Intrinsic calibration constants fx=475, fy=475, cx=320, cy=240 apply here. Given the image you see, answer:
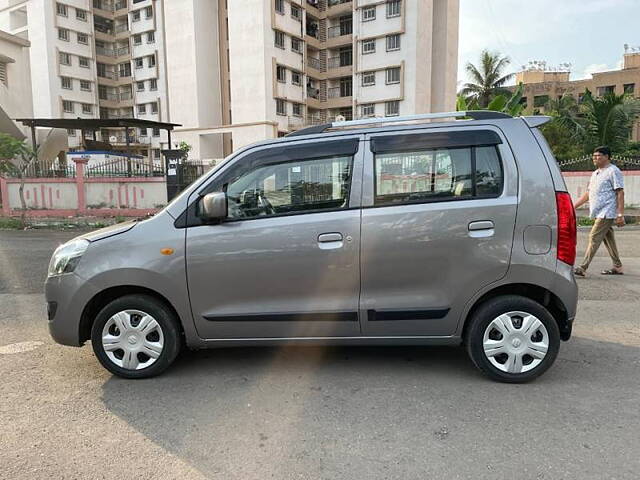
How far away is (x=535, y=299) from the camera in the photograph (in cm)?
366

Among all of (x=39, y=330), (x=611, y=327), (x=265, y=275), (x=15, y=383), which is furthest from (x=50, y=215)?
(x=611, y=327)

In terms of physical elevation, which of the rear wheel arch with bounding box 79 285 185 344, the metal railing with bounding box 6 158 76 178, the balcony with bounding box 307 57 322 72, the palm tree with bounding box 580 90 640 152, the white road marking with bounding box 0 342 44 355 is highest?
the balcony with bounding box 307 57 322 72

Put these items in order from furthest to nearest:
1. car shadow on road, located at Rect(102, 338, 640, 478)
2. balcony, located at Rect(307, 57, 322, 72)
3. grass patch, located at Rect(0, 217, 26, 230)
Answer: balcony, located at Rect(307, 57, 322, 72) → grass patch, located at Rect(0, 217, 26, 230) → car shadow on road, located at Rect(102, 338, 640, 478)

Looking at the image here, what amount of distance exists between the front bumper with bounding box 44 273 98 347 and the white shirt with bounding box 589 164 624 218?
6506mm

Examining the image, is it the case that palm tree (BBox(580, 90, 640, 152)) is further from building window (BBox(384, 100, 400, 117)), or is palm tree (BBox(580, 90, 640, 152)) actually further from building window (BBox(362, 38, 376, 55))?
building window (BBox(362, 38, 376, 55))

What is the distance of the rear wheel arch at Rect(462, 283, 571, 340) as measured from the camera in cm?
357

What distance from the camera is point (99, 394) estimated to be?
350cm

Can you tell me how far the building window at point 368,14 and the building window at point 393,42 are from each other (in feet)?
7.02

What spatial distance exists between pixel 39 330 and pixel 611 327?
19.2ft

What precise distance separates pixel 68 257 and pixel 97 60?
57.4m

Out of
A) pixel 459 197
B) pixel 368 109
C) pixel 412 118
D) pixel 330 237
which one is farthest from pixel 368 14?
pixel 330 237

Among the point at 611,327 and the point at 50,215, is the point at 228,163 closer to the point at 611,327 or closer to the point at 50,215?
the point at 611,327

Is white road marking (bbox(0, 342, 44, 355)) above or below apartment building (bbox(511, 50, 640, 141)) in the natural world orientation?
below

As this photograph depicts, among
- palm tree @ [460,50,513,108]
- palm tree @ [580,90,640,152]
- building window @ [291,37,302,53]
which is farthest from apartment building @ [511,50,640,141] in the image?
palm tree @ [580,90,640,152]
